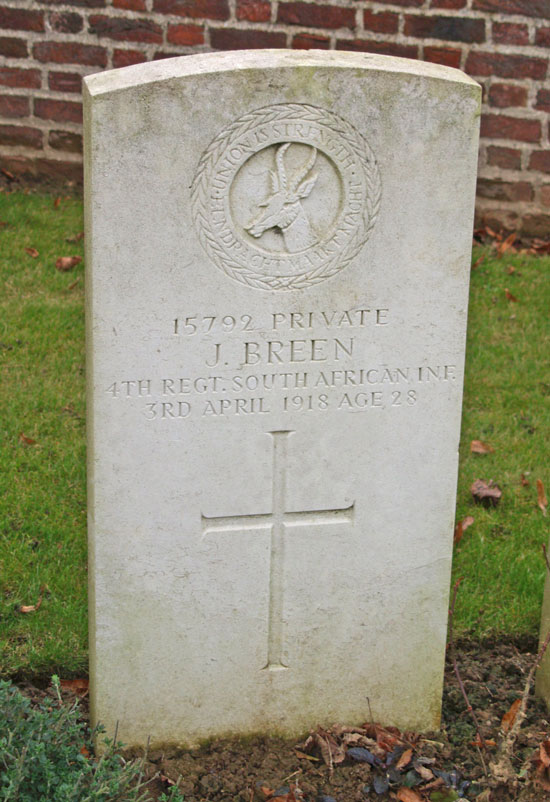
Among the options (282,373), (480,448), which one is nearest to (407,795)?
(282,373)

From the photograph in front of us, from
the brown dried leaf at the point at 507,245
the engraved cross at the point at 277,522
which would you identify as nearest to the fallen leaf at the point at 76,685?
the engraved cross at the point at 277,522

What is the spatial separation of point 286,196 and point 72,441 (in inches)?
93.2

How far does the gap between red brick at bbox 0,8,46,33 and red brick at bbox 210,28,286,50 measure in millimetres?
1093

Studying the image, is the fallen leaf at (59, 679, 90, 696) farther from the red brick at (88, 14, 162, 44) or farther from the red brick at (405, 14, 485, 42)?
the red brick at (405, 14, 485, 42)

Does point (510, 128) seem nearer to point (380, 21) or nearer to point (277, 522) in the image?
point (380, 21)

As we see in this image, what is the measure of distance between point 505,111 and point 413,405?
4374 millimetres

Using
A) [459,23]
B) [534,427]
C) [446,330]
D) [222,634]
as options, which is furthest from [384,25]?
[222,634]

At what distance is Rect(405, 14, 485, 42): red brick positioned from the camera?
6859mm

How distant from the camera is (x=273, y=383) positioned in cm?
311

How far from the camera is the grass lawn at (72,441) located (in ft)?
13.1

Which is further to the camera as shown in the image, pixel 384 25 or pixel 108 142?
pixel 384 25

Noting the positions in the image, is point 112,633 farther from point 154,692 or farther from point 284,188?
point 284,188

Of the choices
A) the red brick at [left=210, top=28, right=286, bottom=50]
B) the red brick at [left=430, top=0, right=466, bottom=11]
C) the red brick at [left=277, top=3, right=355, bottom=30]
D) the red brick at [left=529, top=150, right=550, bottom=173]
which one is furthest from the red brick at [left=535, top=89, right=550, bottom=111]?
the red brick at [left=210, top=28, right=286, bottom=50]

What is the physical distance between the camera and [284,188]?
2941 millimetres
